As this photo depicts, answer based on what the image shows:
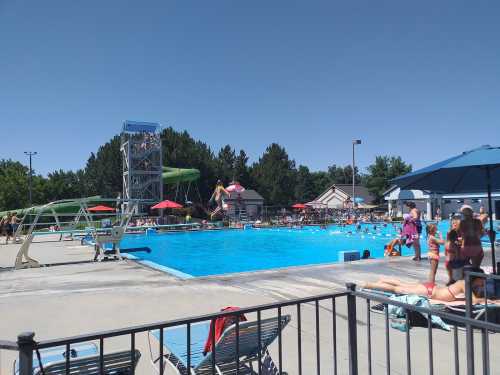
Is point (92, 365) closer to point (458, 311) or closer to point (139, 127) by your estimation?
point (458, 311)

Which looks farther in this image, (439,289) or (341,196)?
(341,196)

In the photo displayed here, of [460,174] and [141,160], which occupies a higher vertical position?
[141,160]

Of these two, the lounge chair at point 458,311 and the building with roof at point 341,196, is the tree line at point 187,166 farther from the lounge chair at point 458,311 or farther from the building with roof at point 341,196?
the lounge chair at point 458,311

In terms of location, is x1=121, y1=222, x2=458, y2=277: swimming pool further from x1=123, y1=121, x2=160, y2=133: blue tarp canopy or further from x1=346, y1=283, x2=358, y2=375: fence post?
x1=123, y1=121, x2=160, y2=133: blue tarp canopy

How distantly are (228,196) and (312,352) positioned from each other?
39.0 m

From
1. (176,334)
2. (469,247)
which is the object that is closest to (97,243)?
(176,334)

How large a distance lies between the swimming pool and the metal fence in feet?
25.2

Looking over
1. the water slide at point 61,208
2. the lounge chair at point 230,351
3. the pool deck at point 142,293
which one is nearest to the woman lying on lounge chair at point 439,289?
the pool deck at point 142,293

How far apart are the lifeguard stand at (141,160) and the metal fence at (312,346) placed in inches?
1366

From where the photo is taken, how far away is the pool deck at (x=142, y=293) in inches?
208

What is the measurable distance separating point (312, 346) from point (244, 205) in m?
42.2

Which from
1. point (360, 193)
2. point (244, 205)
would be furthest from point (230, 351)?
point (360, 193)

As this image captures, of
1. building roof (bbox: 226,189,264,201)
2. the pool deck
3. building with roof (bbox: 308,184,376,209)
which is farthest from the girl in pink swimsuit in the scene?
building with roof (bbox: 308,184,376,209)

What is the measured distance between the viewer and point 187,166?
5025cm
